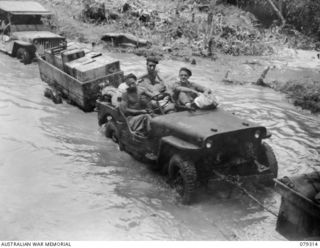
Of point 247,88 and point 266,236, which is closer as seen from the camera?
point 266,236

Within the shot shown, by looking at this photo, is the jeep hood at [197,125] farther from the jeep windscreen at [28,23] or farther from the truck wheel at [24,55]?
the jeep windscreen at [28,23]

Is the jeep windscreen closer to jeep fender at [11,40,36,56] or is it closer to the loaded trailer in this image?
jeep fender at [11,40,36,56]

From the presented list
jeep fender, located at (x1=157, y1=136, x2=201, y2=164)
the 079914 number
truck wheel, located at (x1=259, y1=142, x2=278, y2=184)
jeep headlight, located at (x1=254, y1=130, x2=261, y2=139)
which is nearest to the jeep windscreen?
jeep fender, located at (x1=157, y1=136, x2=201, y2=164)

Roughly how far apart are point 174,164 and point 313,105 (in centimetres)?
631

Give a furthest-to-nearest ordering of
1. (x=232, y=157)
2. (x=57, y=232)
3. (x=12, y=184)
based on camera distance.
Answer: (x=12, y=184) < (x=232, y=157) < (x=57, y=232)

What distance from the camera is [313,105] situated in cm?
1141

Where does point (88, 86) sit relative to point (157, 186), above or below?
above

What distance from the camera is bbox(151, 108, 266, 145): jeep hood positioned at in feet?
20.1

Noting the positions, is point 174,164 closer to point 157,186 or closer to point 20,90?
point 157,186

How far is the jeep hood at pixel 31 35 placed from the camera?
14.6 m

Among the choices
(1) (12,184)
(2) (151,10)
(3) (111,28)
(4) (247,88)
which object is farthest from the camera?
(2) (151,10)

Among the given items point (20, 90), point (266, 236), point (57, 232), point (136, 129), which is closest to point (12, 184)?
point (57, 232)

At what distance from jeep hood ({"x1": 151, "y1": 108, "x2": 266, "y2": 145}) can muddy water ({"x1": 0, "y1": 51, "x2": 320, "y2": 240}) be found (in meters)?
0.93

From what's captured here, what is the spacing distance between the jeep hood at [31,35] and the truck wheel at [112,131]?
680 cm
